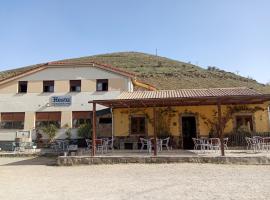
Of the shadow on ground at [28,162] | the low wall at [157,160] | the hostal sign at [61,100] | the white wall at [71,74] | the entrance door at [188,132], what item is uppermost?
the white wall at [71,74]

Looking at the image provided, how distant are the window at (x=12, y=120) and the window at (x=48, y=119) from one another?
1.36 m

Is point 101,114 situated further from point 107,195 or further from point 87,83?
point 107,195

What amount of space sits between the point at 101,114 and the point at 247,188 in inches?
504

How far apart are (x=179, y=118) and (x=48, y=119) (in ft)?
33.5

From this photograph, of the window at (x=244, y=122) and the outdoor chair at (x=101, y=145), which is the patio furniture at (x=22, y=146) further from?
the window at (x=244, y=122)

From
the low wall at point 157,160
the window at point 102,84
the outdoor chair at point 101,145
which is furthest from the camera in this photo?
the window at point 102,84

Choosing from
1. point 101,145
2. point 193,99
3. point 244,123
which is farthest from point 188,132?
point 101,145

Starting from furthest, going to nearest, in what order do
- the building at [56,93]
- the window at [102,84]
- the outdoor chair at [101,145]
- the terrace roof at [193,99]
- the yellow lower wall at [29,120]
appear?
the window at [102,84], the yellow lower wall at [29,120], the building at [56,93], the outdoor chair at [101,145], the terrace roof at [193,99]

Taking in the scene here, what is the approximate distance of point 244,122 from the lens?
60.1ft

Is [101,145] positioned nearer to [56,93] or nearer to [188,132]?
[188,132]

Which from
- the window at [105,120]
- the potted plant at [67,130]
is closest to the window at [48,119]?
the potted plant at [67,130]

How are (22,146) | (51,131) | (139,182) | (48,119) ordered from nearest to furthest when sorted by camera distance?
(139,182), (22,146), (51,131), (48,119)

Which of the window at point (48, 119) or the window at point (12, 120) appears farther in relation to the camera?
the window at point (12, 120)

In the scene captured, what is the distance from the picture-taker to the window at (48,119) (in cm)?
2248
